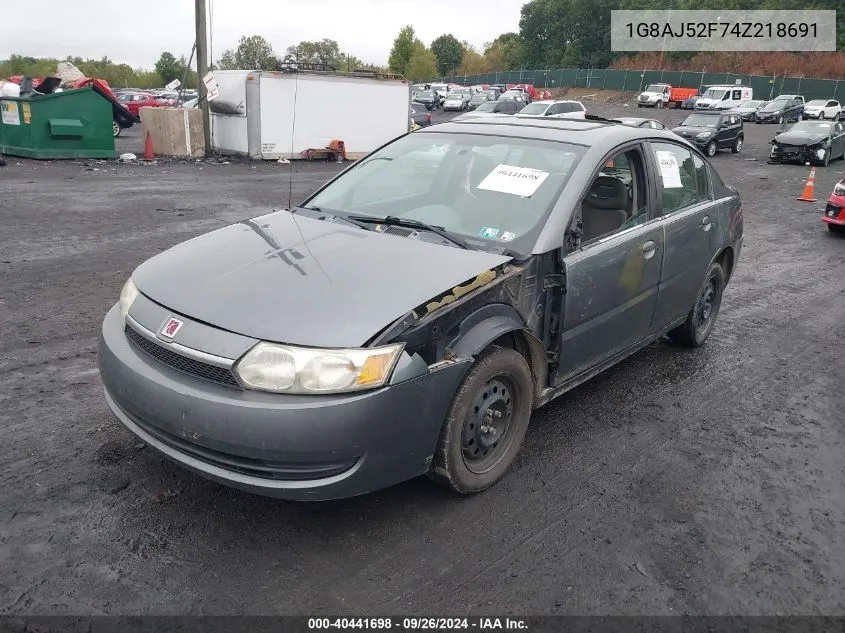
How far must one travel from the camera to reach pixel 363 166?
4570 mm

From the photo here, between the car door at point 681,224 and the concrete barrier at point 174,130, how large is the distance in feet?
54.7

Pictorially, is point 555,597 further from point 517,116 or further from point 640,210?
point 517,116

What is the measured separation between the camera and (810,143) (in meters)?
20.8

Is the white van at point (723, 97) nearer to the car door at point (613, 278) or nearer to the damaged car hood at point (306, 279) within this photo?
the car door at point (613, 278)

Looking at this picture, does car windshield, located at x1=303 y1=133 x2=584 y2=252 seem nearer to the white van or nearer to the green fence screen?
the white van

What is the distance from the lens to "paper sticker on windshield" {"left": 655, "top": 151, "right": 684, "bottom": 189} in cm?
453

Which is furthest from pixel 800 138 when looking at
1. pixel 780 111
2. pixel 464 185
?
pixel 464 185

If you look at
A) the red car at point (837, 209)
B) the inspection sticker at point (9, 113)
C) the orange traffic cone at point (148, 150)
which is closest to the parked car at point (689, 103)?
the orange traffic cone at point (148, 150)

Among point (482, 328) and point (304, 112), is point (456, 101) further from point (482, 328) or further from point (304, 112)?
point (482, 328)

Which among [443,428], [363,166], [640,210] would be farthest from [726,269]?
[443,428]

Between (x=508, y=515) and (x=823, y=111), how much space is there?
44814mm

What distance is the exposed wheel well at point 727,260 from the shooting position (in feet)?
18.1

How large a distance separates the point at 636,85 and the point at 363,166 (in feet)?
220

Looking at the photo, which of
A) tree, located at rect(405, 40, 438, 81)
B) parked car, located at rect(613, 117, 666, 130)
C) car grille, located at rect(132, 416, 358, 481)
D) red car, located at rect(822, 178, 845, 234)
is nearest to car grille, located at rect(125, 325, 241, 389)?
car grille, located at rect(132, 416, 358, 481)
